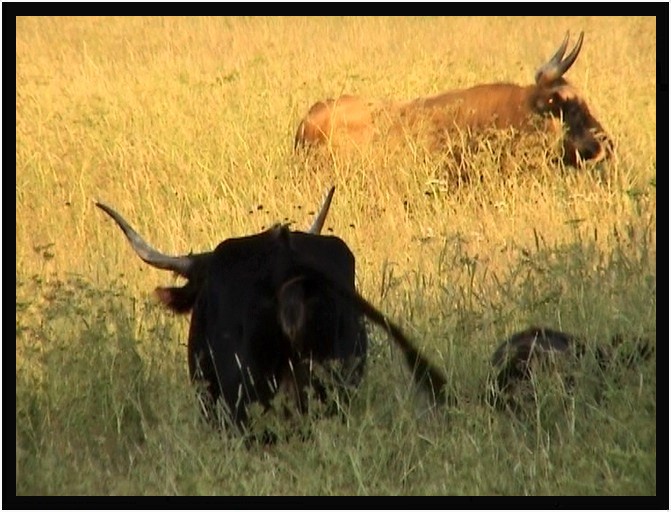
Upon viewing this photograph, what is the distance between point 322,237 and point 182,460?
3.39ft

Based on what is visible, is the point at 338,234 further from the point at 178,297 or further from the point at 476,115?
the point at 178,297

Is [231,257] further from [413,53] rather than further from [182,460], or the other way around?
[413,53]

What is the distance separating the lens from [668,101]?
6.88 metres

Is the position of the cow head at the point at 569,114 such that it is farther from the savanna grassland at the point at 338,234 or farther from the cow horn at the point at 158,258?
the cow horn at the point at 158,258

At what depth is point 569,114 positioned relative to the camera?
472 inches

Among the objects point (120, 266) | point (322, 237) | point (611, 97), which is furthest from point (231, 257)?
point (611, 97)

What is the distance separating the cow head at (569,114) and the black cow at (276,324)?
210 inches

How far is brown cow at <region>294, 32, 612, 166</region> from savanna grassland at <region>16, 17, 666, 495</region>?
0.30 meters

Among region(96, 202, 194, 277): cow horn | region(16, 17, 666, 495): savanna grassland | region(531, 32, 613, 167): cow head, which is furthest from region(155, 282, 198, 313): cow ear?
region(531, 32, 613, 167): cow head

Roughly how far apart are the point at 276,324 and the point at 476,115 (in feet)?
21.7

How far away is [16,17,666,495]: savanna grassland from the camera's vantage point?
5871mm

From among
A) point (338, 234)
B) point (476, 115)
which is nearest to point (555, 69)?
point (476, 115)

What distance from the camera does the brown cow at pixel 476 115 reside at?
11641 mm

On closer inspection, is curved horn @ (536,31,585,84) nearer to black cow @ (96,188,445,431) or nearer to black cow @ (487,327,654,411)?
black cow @ (487,327,654,411)
